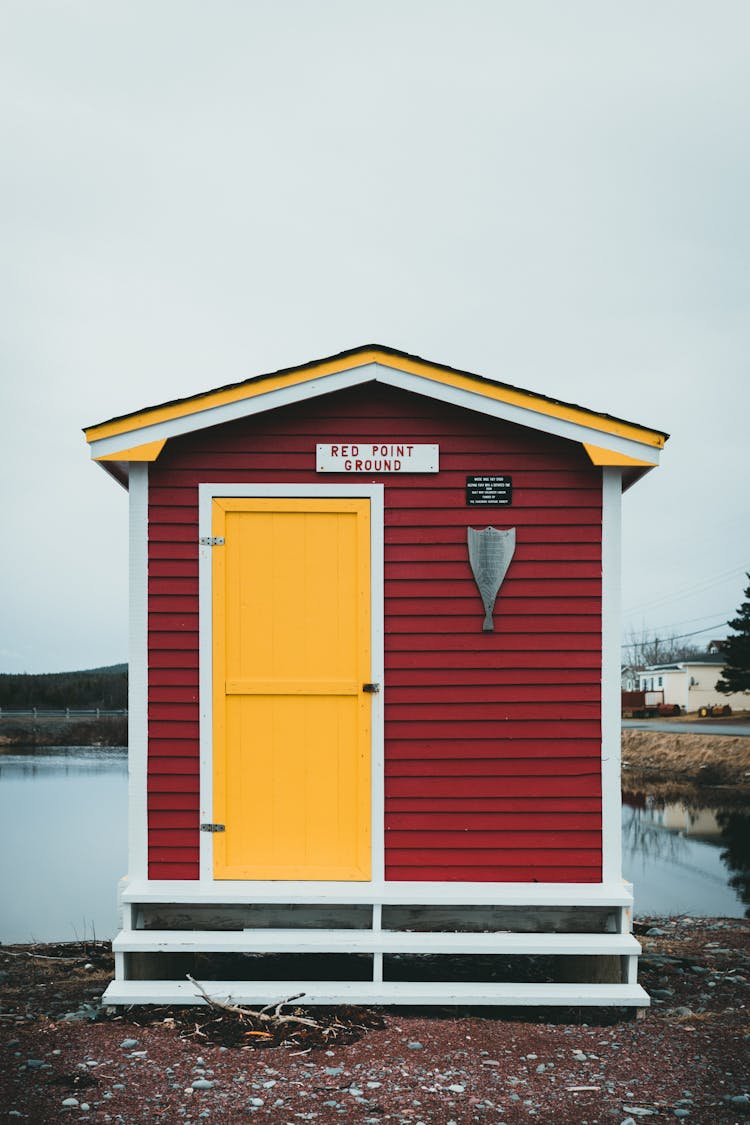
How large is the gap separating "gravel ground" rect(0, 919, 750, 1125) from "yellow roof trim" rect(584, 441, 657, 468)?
3.26 metres

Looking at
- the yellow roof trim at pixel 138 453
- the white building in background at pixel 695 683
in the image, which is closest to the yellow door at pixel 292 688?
the yellow roof trim at pixel 138 453

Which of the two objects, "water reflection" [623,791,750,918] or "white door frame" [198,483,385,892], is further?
"water reflection" [623,791,750,918]

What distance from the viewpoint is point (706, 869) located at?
50.8 feet

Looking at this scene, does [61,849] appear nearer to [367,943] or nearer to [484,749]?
[367,943]

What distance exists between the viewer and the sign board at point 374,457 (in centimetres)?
624

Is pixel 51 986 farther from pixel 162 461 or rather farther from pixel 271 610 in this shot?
pixel 162 461

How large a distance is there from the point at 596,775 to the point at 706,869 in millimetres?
10628

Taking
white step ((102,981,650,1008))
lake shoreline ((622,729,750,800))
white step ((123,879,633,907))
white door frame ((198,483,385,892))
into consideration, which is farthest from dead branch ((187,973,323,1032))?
lake shoreline ((622,729,750,800))

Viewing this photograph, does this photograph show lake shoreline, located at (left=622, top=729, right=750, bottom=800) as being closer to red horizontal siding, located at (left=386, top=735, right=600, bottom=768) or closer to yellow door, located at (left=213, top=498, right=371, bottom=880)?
red horizontal siding, located at (left=386, top=735, right=600, bottom=768)

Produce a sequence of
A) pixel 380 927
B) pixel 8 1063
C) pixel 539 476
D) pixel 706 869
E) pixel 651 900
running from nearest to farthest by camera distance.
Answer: pixel 8 1063 → pixel 380 927 → pixel 539 476 → pixel 651 900 → pixel 706 869

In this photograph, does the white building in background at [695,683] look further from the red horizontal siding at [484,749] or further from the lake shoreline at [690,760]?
the red horizontal siding at [484,749]

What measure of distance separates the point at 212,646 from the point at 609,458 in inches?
106

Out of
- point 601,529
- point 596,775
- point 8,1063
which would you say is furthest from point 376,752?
point 8,1063

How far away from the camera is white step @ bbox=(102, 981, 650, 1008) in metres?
5.70
